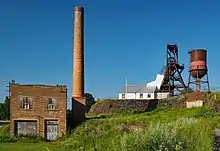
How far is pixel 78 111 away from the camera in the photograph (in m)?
49.7

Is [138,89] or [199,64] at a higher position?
[199,64]

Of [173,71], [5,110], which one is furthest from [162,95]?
[5,110]

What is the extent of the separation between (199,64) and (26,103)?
27446 millimetres

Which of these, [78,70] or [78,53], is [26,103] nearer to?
[78,70]

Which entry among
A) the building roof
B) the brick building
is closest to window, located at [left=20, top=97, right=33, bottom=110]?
the brick building

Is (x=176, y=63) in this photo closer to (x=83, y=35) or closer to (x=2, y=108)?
(x=83, y=35)

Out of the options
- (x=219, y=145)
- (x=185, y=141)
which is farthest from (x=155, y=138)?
(x=219, y=145)

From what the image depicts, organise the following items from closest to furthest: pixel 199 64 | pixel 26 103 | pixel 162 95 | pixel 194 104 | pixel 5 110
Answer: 1. pixel 26 103
2. pixel 194 104
3. pixel 199 64
4. pixel 162 95
5. pixel 5 110

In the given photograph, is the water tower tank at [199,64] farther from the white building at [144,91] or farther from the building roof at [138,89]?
the building roof at [138,89]

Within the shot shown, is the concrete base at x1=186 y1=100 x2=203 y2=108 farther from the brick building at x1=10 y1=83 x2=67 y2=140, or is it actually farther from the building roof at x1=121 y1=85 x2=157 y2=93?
the building roof at x1=121 y1=85 x2=157 y2=93

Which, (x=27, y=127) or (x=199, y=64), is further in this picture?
(x=199, y=64)

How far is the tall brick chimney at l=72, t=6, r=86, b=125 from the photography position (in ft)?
163

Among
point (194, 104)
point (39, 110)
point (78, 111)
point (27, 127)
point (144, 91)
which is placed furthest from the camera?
point (144, 91)

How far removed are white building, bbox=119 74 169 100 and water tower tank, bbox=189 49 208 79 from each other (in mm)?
12715
